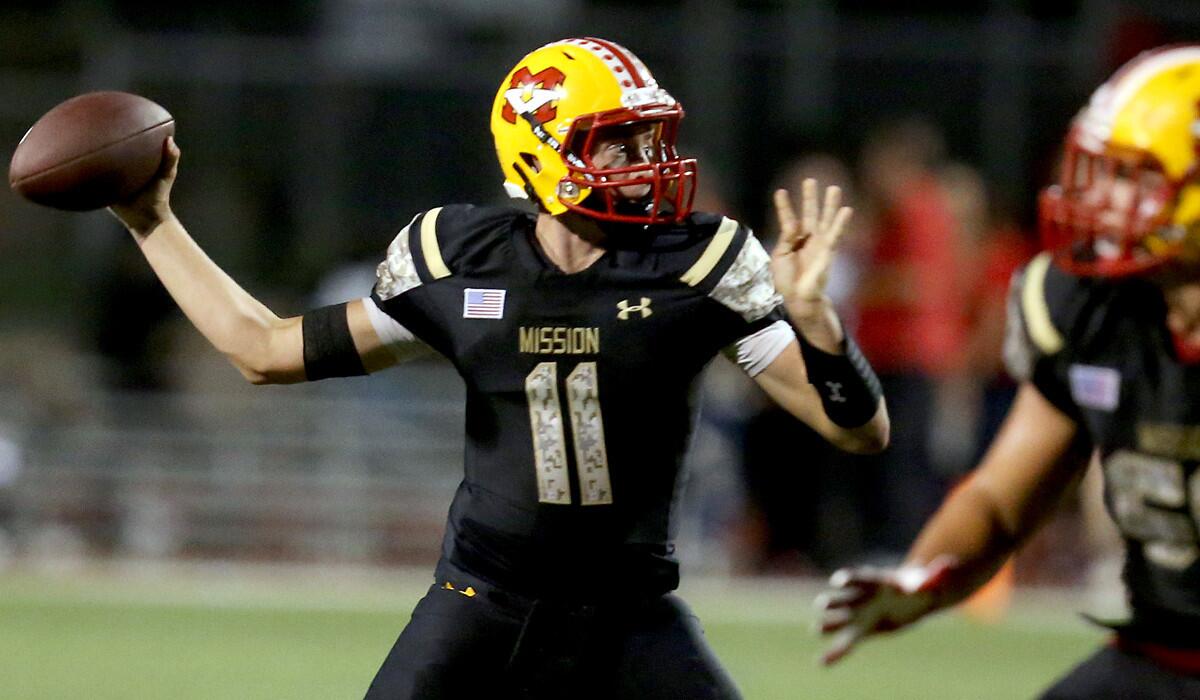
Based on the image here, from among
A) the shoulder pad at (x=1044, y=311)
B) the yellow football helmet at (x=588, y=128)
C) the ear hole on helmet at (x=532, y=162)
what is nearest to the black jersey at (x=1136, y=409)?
the shoulder pad at (x=1044, y=311)

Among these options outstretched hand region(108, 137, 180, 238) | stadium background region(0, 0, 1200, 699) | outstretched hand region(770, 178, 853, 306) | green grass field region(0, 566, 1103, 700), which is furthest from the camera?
stadium background region(0, 0, 1200, 699)

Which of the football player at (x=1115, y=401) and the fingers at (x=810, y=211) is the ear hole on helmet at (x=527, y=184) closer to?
the fingers at (x=810, y=211)

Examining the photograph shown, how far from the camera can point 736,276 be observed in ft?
11.1

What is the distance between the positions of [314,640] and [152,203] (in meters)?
3.60

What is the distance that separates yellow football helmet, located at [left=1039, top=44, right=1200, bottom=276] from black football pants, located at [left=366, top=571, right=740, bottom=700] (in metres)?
0.99

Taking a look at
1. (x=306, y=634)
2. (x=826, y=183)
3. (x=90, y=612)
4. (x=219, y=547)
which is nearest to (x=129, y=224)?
(x=306, y=634)

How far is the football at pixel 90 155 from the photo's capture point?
3482mm

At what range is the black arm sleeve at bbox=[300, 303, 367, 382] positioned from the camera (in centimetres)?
350

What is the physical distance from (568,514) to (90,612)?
4529 millimetres

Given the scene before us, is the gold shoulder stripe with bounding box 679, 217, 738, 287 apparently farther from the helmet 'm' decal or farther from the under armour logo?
the helmet 'm' decal

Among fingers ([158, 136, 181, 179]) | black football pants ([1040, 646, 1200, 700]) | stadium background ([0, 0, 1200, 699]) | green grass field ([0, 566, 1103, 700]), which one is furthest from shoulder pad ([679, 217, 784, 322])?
stadium background ([0, 0, 1200, 699])

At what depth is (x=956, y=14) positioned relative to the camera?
10.7 meters

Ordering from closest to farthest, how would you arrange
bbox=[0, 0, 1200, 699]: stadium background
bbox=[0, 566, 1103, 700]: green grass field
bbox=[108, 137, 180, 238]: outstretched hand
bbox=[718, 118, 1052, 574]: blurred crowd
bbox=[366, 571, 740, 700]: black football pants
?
bbox=[366, 571, 740, 700]: black football pants < bbox=[108, 137, 180, 238]: outstretched hand < bbox=[0, 566, 1103, 700]: green grass field < bbox=[718, 118, 1052, 574]: blurred crowd < bbox=[0, 0, 1200, 699]: stadium background

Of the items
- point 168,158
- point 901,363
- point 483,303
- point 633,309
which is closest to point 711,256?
point 633,309
